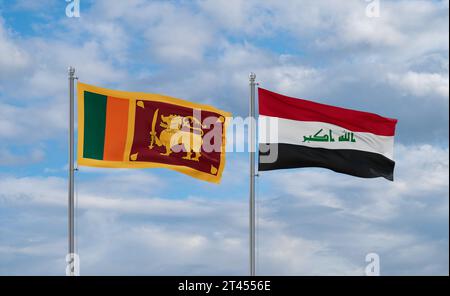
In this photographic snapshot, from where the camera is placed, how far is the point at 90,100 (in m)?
21.2

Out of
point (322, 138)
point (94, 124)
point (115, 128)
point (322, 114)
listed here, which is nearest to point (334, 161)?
point (322, 138)

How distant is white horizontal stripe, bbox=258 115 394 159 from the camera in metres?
22.2

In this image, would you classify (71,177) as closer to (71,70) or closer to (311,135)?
(71,70)

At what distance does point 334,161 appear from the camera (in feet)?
76.3

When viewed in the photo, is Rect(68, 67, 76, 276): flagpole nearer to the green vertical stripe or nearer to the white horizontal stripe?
the green vertical stripe

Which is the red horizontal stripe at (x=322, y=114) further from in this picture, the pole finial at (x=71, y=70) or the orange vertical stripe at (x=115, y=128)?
the pole finial at (x=71, y=70)

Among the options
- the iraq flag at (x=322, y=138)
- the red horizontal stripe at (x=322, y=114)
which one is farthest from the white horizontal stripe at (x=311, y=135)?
the red horizontal stripe at (x=322, y=114)

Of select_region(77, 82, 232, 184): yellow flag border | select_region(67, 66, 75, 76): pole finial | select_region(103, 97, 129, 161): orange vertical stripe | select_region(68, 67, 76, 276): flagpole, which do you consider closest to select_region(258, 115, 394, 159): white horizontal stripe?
select_region(77, 82, 232, 184): yellow flag border

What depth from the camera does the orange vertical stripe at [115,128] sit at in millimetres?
21359

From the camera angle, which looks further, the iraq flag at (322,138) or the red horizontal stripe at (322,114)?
the red horizontal stripe at (322,114)

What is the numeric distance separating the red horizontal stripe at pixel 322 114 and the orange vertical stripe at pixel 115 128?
4122 mm

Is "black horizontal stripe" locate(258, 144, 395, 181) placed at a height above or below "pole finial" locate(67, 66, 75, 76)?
below

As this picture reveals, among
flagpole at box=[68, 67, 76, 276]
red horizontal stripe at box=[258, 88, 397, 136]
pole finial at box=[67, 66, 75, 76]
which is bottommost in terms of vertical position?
flagpole at box=[68, 67, 76, 276]
